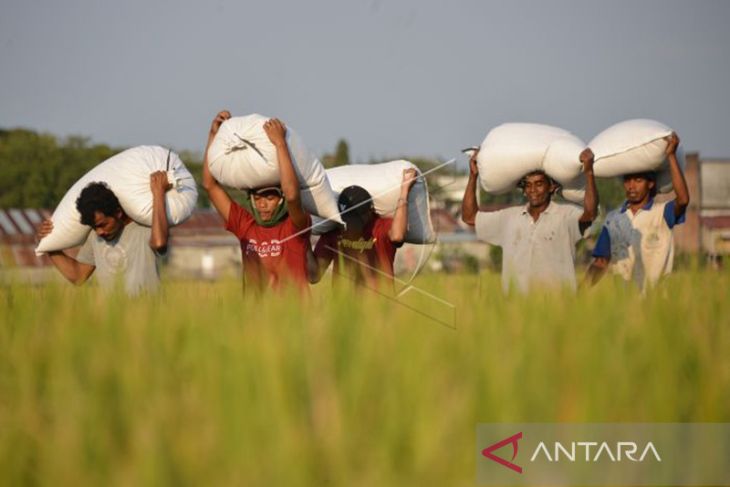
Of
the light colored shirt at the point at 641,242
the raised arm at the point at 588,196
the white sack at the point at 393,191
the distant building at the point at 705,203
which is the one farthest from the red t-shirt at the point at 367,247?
the distant building at the point at 705,203

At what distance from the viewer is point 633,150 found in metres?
5.75

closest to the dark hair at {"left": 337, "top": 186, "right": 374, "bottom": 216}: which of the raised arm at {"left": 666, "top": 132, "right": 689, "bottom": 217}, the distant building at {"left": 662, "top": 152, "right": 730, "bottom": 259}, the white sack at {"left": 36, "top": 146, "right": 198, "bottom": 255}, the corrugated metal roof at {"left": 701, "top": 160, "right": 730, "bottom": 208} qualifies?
the white sack at {"left": 36, "top": 146, "right": 198, "bottom": 255}

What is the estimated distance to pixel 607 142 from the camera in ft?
19.3

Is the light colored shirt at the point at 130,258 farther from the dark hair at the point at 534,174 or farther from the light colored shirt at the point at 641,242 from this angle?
the light colored shirt at the point at 641,242

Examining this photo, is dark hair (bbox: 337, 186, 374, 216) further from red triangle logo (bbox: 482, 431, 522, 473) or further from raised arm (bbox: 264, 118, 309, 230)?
red triangle logo (bbox: 482, 431, 522, 473)

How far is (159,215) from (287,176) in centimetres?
68

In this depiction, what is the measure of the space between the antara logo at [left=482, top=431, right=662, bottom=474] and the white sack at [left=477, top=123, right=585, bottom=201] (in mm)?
3466

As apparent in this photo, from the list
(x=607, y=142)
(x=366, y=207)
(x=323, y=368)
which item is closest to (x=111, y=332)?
(x=323, y=368)

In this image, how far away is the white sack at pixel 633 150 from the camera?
5727 millimetres

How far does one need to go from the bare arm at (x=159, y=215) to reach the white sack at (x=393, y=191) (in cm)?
85

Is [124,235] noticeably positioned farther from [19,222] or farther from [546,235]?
[19,222]

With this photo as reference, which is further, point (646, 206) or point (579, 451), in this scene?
point (646, 206)

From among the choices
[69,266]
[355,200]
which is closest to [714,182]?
[355,200]

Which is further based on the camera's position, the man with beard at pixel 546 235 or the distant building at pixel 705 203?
the distant building at pixel 705 203
